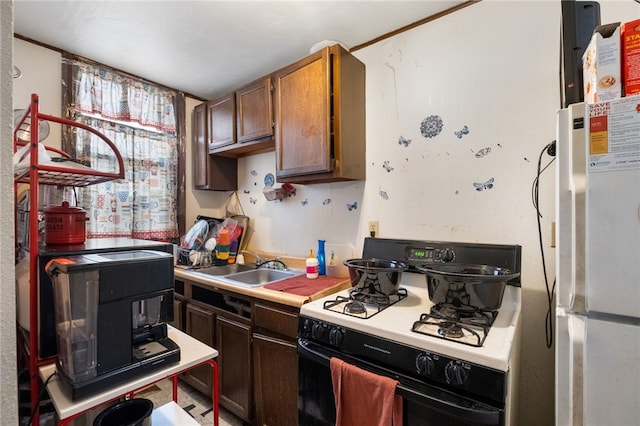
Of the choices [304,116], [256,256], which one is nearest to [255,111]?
[304,116]

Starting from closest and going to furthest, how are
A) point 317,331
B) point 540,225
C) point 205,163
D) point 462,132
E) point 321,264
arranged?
point 317,331 → point 540,225 → point 462,132 → point 321,264 → point 205,163

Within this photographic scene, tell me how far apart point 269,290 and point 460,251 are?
1.06 metres

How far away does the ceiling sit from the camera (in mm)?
1582

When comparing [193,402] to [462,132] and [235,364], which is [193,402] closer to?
[235,364]

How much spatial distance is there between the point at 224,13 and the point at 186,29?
314 mm

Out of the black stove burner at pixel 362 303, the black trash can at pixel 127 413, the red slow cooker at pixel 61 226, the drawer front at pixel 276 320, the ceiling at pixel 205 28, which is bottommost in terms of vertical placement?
the black trash can at pixel 127 413

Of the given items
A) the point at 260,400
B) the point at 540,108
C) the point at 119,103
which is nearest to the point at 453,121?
the point at 540,108

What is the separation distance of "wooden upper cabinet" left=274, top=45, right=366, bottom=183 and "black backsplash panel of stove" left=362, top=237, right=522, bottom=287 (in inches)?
20.0

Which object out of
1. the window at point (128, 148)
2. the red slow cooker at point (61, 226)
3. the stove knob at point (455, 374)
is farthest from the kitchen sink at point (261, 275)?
the stove knob at point (455, 374)

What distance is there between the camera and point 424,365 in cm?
95

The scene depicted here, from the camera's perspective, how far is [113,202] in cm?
220

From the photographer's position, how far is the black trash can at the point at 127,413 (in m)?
0.95

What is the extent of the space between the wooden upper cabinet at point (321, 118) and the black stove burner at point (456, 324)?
3.15 feet

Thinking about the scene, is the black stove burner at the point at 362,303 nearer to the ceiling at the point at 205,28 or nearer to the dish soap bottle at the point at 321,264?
the dish soap bottle at the point at 321,264
